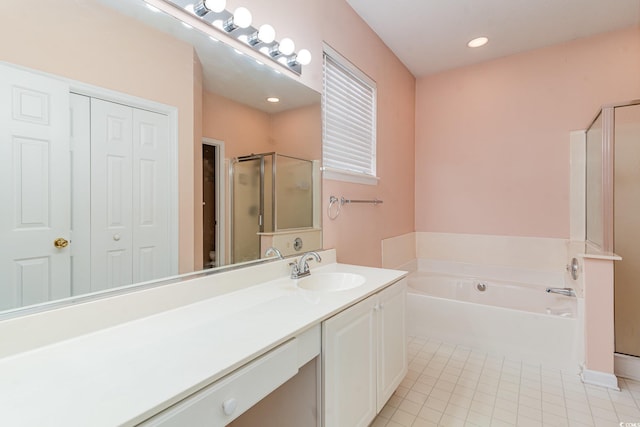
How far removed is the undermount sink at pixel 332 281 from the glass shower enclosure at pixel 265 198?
33 cm

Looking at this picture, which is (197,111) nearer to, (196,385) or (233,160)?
(233,160)

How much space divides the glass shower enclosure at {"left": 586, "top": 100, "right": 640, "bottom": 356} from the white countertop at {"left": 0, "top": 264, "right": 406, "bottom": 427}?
7.67ft

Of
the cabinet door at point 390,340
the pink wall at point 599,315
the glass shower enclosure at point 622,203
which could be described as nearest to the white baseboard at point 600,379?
the pink wall at point 599,315

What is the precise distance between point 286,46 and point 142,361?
5.13 feet

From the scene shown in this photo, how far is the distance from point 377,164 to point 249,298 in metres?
1.78

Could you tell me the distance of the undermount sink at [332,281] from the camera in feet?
5.54

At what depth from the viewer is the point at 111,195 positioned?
1.01 metres

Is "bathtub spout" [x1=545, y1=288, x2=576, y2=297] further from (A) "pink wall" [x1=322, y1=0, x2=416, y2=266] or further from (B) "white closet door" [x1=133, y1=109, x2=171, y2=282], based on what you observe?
(B) "white closet door" [x1=133, y1=109, x2=171, y2=282]

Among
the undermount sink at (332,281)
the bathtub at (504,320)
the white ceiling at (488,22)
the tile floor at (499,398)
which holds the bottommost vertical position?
the tile floor at (499,398)

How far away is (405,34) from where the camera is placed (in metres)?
2.64

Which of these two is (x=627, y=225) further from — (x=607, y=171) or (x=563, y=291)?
(x=563, y=291)

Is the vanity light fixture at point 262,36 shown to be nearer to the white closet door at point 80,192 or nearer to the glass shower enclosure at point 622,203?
the white closet door at point 80,192

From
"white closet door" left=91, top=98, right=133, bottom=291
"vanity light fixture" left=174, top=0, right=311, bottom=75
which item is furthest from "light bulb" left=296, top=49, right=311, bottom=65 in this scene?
"white closet door" left=91, top=98, right=133, bottom=291

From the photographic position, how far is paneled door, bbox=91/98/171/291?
0.99 meters
